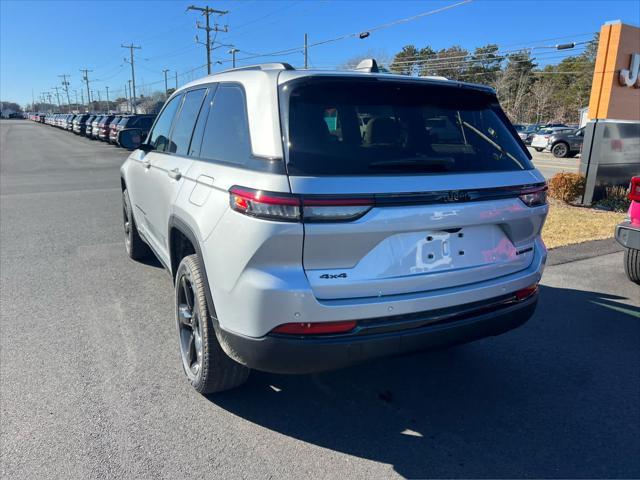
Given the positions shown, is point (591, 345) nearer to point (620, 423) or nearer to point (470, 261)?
point (620, 423)

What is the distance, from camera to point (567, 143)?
27656 millimetres

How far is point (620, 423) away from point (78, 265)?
548 cm

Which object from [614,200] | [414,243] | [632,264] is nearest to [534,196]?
[414,243]

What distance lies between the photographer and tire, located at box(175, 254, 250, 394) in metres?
2.76

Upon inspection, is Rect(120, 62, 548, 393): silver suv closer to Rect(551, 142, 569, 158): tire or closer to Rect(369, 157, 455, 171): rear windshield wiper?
Rect(369, 157, 455, 171): rear windshield wiper

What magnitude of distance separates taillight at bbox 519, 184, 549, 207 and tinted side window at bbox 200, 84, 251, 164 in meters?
1.53

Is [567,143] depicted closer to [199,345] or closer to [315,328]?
[199,345]

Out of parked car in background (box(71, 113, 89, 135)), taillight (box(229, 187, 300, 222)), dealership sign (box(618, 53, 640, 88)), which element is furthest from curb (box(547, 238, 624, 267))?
parked car in background (box(71, 113, 89, 135))

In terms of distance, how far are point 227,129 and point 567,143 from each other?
29109mm

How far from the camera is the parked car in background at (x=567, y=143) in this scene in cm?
2753

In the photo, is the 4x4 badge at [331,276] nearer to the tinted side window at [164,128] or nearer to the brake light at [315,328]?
the brake light at [315,328]

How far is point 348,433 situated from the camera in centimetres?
276

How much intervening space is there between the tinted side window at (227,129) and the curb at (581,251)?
4651mm

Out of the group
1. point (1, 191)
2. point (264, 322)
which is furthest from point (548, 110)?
point (264, 322)
